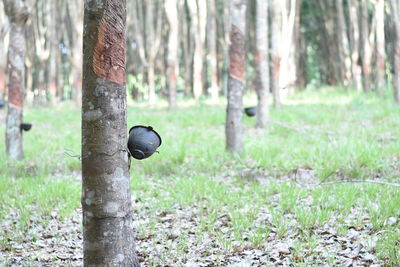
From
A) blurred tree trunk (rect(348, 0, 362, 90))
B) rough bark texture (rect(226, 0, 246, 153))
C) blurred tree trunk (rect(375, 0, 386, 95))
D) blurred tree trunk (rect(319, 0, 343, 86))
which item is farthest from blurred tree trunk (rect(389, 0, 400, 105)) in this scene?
blurred tree trunk (rect(319, 0, 343, 86))

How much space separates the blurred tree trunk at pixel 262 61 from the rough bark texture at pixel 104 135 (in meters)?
8.20

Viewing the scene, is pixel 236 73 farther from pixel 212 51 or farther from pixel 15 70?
pixel 212 51

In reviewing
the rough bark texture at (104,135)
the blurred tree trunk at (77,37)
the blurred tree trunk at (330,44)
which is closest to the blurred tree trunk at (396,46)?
the blurred tree trunk at (77,37)

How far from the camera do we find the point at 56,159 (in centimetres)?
877

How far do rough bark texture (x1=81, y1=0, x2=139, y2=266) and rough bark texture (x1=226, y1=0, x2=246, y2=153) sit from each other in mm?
4813

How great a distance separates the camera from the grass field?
455 cm

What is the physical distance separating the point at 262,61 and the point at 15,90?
550 cm

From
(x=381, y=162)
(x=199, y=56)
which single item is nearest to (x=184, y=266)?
(x=381, y=162)

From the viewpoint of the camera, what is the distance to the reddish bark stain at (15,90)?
823cm

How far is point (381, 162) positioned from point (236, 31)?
9.79 feet

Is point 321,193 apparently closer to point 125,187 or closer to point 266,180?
point 266,180

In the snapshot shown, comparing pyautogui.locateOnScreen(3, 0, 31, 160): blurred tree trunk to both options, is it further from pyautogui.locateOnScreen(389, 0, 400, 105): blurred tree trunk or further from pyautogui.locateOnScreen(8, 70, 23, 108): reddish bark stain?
pyautogui.locateOnScreen(389, 0, 400, 105): blurred tree trunk

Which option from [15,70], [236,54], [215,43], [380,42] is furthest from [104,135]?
[215,43]

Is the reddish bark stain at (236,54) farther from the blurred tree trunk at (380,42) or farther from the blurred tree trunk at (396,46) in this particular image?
the blurred tree trunk at (380,42)
